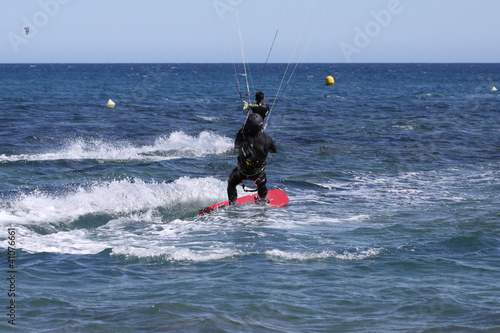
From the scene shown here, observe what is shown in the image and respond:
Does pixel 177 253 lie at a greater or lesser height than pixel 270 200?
lesser

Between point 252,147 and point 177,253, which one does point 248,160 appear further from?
point 177,253

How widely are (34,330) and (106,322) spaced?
73 centimetres

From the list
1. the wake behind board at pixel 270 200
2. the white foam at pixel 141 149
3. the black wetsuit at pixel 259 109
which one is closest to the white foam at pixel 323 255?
the black wetsuit at pixel 259 109

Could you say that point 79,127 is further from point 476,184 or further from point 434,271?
point 434,271

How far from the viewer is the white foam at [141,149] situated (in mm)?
18484

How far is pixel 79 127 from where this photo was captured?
84.5 ft

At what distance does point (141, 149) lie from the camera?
67.3ft

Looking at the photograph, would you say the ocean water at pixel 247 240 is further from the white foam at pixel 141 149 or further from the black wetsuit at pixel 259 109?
the black wetsuit at pixel 259 109

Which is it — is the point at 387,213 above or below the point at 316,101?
below

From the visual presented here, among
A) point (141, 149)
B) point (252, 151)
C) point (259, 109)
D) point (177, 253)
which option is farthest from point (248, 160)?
point (141, 149)

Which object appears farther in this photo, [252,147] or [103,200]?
[103,200]

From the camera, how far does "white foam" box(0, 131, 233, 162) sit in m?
18.5

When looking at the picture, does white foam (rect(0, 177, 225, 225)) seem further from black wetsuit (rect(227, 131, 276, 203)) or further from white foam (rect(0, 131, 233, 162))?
white foam (rect(0, 131, 233, 162))

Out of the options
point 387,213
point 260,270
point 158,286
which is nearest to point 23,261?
point 158,286
